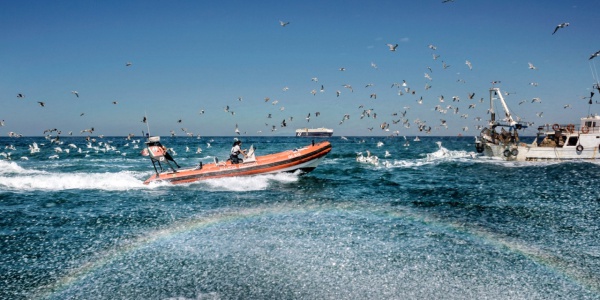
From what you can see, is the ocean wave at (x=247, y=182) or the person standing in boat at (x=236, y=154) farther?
the person standing in boat at (x=236, y=154)

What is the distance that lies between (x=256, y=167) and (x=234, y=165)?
135 cm

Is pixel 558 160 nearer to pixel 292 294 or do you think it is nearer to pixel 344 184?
pixel 344 184

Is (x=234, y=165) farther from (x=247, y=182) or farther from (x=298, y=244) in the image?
(x=298, y=244)

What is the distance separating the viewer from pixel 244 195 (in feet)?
61.4

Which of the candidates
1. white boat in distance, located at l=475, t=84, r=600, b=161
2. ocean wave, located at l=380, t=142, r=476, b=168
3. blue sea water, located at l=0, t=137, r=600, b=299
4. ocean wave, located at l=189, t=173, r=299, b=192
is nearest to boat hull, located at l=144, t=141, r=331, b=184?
ocean wave, located at l=189, t=173, r=299, b=192

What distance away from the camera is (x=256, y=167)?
2297cm

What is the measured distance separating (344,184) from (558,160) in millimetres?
25470

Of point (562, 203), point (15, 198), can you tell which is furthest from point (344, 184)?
point (15, 198)

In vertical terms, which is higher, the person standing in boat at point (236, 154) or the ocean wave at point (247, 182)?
the person standing in boat at point (236, 154)

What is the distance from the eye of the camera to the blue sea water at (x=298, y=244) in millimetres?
7629

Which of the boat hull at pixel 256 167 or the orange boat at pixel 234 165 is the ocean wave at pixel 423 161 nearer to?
the boat hull at pixel 256 167

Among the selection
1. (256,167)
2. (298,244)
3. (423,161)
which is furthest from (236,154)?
(423,161)

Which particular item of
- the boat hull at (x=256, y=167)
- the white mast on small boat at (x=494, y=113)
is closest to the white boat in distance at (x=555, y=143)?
the white mast on small boat at (x=494, y=113)

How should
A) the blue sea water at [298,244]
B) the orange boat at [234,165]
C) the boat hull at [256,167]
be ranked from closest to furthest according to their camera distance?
1. the blue sea water at [298,244]
2. the orange boat at [234,165]
3. the boat hull at [256,167]
